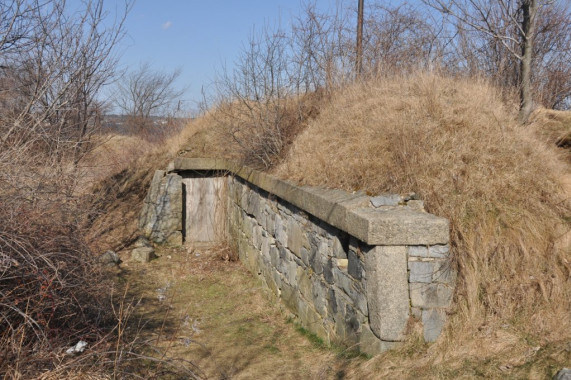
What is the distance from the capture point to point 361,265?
4.18 meters

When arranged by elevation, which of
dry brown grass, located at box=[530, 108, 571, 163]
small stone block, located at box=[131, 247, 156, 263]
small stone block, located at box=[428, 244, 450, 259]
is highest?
dry brown grass, located at box=[530, 108, 571, 163]

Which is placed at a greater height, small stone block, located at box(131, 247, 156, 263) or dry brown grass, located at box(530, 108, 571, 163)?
dry brown grass, located at box(530, 108, 571, 163)

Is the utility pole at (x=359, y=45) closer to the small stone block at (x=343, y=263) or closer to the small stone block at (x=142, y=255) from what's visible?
the small stone block at (x=343, y=263)

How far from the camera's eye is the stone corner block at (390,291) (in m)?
3.89

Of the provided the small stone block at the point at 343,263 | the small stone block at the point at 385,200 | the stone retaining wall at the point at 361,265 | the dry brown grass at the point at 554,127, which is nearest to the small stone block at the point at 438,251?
the stone retaining wall at the point at 361,265

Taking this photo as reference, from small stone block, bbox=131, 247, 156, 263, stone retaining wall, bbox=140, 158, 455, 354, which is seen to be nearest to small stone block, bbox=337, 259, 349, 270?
stone retaining wall, bbox=140, 158, 455, 354

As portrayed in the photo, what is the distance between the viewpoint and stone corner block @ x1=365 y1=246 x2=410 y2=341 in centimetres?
389

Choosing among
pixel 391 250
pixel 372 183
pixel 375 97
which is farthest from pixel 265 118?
pixel 391 250

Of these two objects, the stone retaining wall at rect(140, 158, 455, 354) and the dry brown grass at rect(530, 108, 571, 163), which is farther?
the dry brown grass at rect(530, 108, 571, 163)

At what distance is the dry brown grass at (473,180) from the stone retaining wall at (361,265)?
0.20 metres

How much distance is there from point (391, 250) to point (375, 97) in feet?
9.14

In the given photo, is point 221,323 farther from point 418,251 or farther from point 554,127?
point 554,127

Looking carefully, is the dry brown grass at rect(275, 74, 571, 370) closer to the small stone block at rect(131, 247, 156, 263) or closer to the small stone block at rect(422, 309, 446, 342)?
the small stone block at rect(422, 309, 446, 342)

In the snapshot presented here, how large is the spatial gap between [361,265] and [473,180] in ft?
4.21
